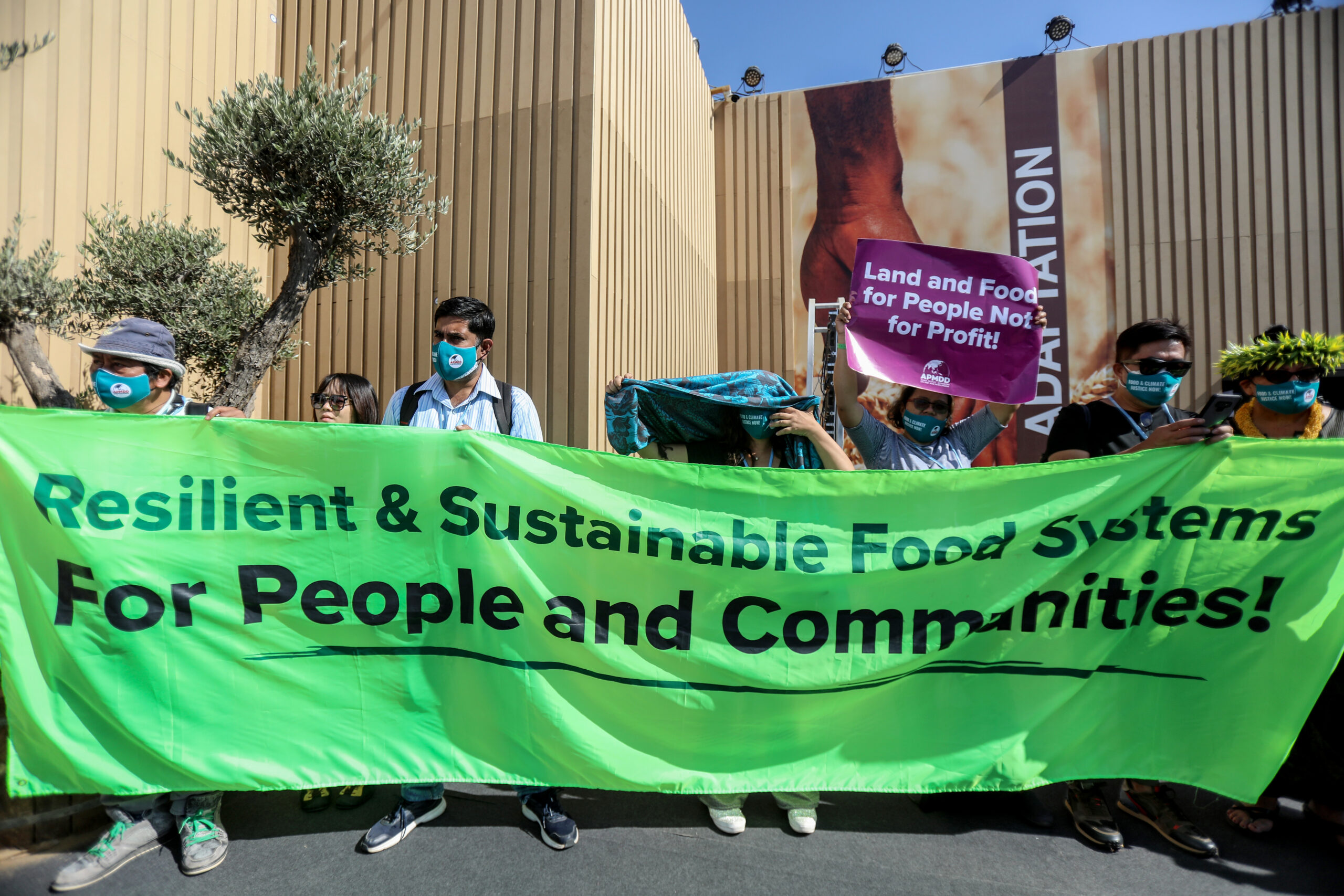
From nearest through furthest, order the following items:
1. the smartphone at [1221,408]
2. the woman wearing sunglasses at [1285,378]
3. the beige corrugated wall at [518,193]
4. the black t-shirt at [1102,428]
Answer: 1. the smartphone at [1221,408]
2. the woman wearing sunglasses at [1285,378]
3. the black t-shirt at [1102,428]
4. the beige corrugated wall at [518,193]

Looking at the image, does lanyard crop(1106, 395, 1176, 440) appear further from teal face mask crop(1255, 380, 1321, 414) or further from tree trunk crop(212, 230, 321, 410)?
tree trunk crop(212, 230, 321, 410)

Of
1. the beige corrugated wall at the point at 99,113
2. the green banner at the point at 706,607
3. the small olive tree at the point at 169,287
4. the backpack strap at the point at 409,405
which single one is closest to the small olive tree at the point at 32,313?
the small olive tree at the point at 169,287

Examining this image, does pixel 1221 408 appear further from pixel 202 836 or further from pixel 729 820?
pixel 202 836

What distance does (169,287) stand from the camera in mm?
5059

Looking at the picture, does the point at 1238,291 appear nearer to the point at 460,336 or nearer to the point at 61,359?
the point at 460,336

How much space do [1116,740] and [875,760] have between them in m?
0.80

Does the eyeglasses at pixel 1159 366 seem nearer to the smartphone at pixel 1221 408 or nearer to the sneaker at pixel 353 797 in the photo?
the smartphone at pixel 1221 408

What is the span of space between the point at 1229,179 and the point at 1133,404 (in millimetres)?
8678

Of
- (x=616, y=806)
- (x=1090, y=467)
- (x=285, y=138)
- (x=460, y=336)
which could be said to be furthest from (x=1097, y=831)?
(x=285, y=138)

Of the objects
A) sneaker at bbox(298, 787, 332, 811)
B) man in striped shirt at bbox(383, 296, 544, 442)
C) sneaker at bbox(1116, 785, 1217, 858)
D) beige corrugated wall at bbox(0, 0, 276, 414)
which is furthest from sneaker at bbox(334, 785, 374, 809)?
beige corrugated wall at bbox(0, 0, 276, 414)

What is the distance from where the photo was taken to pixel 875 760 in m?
2.46

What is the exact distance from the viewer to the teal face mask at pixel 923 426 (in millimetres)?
2955

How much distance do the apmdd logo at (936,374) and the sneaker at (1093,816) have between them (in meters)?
1.53

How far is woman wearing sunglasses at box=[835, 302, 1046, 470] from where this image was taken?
9.72 feet
